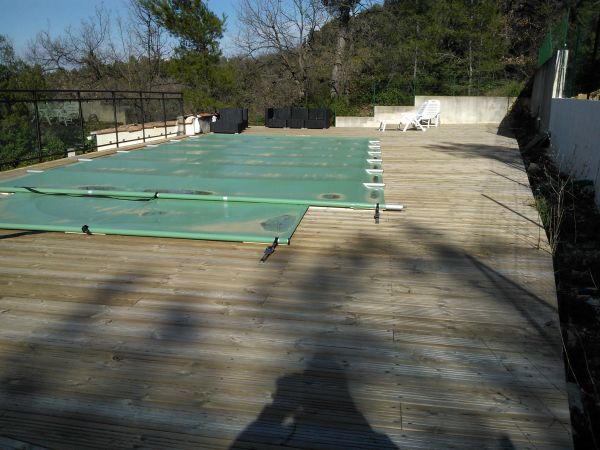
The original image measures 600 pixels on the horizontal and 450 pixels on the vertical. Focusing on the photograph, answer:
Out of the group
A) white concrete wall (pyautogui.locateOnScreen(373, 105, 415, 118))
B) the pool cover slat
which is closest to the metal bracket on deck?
the pool cover slat

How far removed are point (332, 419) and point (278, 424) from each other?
173 millimetres

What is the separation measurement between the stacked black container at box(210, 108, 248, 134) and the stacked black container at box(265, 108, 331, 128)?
4.16ft

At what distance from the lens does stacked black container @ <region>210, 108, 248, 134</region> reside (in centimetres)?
1157

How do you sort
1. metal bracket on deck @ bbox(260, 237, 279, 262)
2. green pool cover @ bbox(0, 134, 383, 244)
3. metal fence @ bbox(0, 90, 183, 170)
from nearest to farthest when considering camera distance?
metal bracket on deck @ bbox(260, 237, 279, 262) < green pool cover @ bbox(0, 134, 383, 244) < metal fence @ bbox(0, 90, 183, 170)

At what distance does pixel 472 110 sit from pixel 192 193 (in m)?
13.2

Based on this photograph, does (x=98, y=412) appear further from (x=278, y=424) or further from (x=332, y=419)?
(x=332, y=419)

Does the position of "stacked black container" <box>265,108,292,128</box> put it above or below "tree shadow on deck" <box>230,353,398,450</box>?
above

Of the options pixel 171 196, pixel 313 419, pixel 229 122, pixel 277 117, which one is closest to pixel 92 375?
pixel 313 419

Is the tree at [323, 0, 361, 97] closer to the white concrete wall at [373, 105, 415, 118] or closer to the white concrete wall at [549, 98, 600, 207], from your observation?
the white concrete wall at [373, 105, 415, 118]

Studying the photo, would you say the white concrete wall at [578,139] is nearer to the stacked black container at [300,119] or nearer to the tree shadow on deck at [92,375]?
the tree shadow on deck at [92,375]

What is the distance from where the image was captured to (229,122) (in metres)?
11.6

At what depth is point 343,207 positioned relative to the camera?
410 centimetres

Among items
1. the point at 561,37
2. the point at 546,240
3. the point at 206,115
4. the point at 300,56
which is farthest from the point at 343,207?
the point at 300,56

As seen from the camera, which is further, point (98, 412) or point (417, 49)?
point (417, 49)
